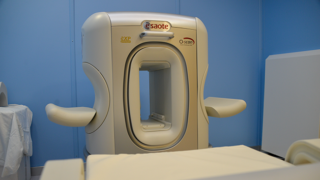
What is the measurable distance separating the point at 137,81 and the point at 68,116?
360 mm

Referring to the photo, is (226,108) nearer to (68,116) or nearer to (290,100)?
(68,116)

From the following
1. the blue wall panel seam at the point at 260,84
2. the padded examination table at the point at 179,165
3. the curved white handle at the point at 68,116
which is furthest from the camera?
the blue wall panel seam at the point at 260,84

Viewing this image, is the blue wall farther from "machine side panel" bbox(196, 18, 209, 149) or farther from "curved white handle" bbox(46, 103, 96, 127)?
"machine side panel" bbox(196, 18, 209, 149)

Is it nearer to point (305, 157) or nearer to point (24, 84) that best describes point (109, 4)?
point (24, 84)

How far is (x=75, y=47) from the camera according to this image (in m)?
1.94

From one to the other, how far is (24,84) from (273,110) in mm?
2253

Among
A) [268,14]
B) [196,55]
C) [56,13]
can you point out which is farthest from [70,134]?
[268,14]

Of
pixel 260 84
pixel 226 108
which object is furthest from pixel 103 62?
pixel 260 84

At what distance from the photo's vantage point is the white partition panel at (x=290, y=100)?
1.83 meters

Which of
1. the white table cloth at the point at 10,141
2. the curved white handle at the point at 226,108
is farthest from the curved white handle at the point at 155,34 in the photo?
the white table cloth at the point at 10,141

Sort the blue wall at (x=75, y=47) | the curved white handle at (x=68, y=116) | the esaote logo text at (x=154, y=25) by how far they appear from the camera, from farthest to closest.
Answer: the blue wall at (x=75, y=47) → the esaote logo text at (x=154, y=25) → the curved white handle at (x=68, y=116)

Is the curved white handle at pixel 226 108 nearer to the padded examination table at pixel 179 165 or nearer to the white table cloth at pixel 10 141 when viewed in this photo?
the padded examination table at pixel 179 165

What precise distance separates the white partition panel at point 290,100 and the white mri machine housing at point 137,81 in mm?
1021

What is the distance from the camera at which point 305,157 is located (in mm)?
473
